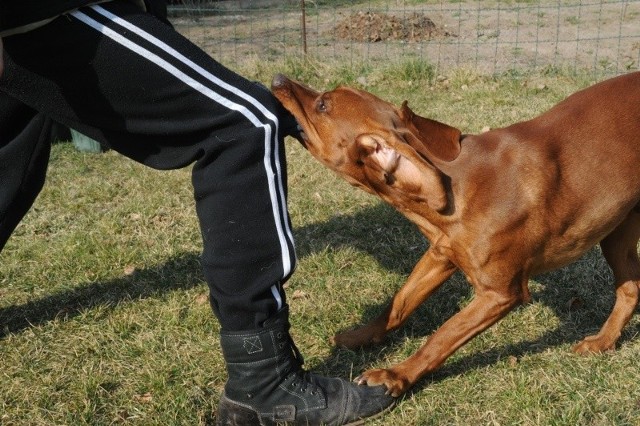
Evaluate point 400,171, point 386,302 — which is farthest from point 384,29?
point 400,171

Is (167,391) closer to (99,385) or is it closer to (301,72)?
(99,385)

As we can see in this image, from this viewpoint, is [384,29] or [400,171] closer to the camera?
[400,171]

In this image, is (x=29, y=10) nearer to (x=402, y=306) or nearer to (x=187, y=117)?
(x=187, y=117)

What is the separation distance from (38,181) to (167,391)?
3.19ft

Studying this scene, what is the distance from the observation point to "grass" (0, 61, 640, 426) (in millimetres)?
2877

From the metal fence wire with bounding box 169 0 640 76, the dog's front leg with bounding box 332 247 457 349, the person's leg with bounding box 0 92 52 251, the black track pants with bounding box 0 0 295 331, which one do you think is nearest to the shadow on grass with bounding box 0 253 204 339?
the person's leg with bounding box 0 92 52 251

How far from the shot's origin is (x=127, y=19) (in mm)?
2186

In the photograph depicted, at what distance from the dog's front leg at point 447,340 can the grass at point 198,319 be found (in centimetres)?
11

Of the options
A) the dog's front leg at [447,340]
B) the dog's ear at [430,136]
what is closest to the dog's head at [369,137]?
the dog's ear at [430,136]

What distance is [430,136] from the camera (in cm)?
308

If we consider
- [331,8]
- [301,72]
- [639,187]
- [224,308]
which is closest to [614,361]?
[639,187]

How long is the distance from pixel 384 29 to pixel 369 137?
8.16 m

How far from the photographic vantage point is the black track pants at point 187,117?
2.18 metres

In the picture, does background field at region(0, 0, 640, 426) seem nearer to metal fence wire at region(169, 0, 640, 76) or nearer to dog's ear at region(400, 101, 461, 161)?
dog's ear at region(400, 101, 461, 161)
